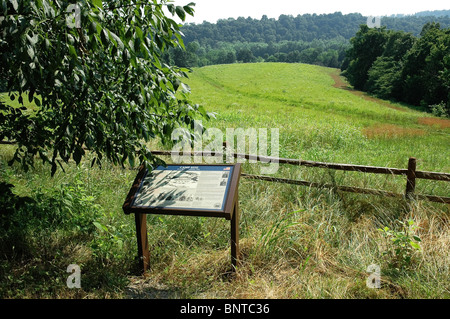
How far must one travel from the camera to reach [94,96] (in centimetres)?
298

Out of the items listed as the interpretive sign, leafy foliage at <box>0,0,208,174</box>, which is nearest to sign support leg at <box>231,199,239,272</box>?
the interpretive sign

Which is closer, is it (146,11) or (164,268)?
(146,11)

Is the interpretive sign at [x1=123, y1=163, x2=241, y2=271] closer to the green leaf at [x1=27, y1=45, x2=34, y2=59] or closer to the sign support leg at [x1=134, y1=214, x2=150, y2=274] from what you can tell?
the sign support leg at [x1=134, y1=214, x2=150, y2=274]

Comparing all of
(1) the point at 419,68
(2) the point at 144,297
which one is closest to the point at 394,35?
(1) the point at 419,68

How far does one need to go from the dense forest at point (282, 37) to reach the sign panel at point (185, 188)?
2751 inches

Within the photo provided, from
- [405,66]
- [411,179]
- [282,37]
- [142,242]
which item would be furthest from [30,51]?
→ [282,37]

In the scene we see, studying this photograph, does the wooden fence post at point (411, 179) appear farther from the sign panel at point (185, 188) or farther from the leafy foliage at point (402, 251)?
the sign panel at point (185, 188)

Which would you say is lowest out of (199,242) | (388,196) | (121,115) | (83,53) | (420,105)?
(420,105)

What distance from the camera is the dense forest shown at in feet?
335

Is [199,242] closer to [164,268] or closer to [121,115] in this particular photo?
[164,268]

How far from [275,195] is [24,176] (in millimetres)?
5307

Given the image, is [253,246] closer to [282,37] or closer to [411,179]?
[411,179]

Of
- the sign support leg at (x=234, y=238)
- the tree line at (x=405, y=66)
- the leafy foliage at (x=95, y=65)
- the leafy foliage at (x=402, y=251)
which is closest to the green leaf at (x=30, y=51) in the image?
the leafy foliage at (x=95, y=65)

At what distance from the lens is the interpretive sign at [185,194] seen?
3.54 metres
